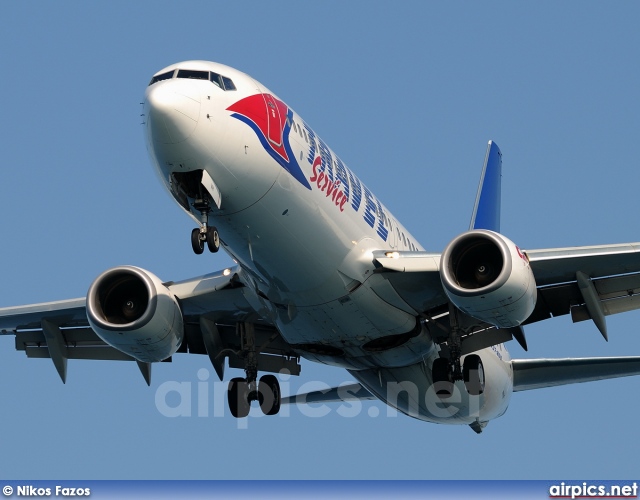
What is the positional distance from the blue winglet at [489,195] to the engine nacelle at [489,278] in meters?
12.2

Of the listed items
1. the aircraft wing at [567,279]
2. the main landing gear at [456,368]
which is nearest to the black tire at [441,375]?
the main landing gear at [456,368]

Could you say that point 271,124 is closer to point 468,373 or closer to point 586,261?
point 586,261

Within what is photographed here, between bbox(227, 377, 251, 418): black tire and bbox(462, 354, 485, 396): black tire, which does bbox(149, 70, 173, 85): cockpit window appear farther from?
bbox(462, 354, 485, 396): black tire

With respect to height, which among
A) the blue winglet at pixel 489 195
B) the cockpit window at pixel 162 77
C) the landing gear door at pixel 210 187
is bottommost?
the landing gear door at pixel 210 187

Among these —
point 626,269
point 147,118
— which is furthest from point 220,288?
point 626,269

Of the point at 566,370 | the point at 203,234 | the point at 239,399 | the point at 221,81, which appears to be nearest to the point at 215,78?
the point at 221,81

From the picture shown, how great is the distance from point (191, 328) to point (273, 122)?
335 inches

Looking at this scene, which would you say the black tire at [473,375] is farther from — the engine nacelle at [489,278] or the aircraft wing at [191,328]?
the aircraft wing at [191,328]

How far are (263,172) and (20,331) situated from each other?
1107cm

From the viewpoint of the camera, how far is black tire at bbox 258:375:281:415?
29.6 meters

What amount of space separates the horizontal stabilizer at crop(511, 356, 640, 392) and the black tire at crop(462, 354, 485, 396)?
11.3ft

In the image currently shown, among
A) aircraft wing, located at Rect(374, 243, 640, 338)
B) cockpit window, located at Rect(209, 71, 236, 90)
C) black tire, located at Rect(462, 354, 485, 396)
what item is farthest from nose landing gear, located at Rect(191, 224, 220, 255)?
black tire, located at Rect(462, 354, 485, 396)

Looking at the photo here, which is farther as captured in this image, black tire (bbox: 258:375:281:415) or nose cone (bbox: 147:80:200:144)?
black tire (bbox: 258:375:281:415)

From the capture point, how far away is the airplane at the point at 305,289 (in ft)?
73.6
